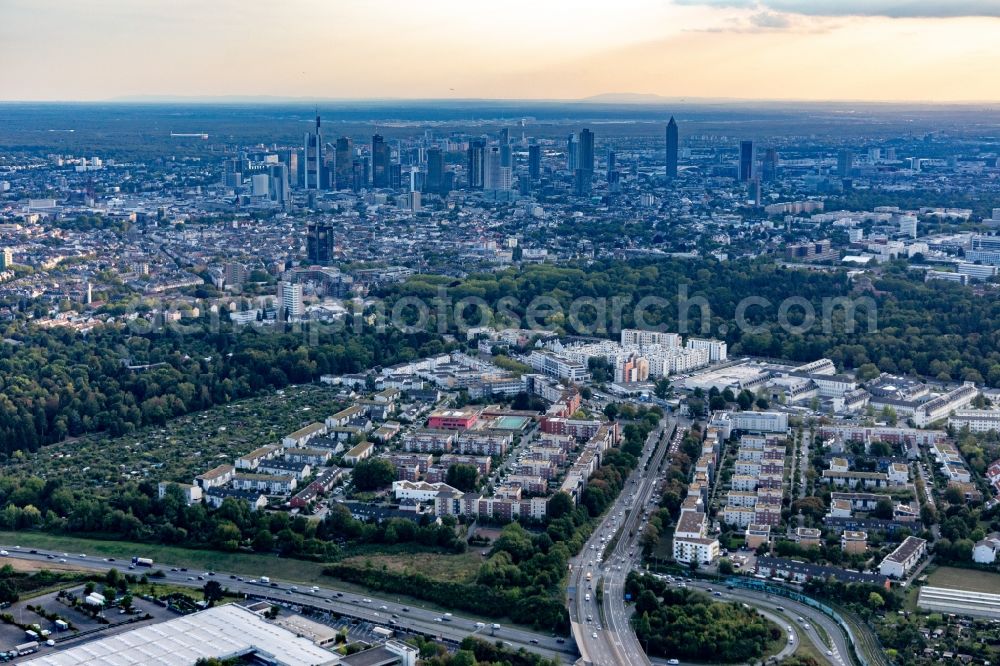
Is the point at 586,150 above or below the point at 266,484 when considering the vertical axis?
above

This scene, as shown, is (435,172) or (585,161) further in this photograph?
(585,161)

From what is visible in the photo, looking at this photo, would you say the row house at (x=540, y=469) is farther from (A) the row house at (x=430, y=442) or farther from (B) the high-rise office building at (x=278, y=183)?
(B) the high-rise office building at (x=278, y=183)

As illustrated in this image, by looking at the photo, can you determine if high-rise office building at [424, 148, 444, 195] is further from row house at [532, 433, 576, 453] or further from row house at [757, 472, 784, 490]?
row house at [757, 472, 784, 490]

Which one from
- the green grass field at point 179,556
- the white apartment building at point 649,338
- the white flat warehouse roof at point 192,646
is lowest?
the green grass field at point 179,556

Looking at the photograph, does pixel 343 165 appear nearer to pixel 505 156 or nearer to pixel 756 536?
pixel 505 156

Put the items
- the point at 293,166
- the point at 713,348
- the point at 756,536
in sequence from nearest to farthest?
1. the point at 756,536
2. the point at 713,348
3. the point at 293,166

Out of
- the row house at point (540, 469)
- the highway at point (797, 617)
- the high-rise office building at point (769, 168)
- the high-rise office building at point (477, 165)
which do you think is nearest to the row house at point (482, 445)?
the row house at point (540, 469)

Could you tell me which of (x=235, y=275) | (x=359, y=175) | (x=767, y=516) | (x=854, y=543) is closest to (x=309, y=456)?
(x=767, y=516)

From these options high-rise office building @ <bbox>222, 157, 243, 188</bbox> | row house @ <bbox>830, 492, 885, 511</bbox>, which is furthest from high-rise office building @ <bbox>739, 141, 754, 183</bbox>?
row house @ <bbox>830, 492, 885, 511</bbox>
